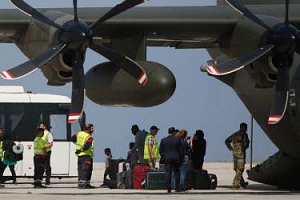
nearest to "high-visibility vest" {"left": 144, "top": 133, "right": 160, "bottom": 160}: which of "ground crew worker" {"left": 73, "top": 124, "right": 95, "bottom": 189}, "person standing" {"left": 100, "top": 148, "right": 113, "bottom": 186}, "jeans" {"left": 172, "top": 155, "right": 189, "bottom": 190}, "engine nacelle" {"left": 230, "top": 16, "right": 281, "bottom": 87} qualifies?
"jeans" {"left": 172, "top": 155, "right": 189, "bottom": 190}

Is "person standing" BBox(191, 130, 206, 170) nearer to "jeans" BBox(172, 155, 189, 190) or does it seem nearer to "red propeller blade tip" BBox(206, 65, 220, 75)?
"jeans" BBox(172, 155, 189, 190)

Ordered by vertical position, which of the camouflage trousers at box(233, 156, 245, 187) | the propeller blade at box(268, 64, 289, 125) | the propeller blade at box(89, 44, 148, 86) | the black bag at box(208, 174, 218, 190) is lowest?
the black bag at box(208, 174, 218, 190)

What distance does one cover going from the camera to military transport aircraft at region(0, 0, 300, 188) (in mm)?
22938

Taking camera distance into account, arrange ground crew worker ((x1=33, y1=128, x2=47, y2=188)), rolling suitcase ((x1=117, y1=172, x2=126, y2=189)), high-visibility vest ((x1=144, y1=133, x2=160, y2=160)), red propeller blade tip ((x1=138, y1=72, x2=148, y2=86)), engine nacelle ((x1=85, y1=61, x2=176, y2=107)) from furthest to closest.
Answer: ground crew worker ((x1=33, y1=128, x2=47, y2=188)), rolling suitcase ((x1=117, y1=172, x2=126, y2=189)), high-visibility vest ((x1=144, y1=133, x2=160, y2=160)), engine nacelle ((x1=85, y1=61, x2=176, y2=107)), red propeller blade tip ((x1=138, y1=72, x2=148, y2=86))

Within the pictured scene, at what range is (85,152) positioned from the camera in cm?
2773

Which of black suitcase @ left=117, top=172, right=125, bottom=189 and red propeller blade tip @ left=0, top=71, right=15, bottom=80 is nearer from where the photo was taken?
red propeller blade tip @ left=0, top=71, right=15, bottom=80

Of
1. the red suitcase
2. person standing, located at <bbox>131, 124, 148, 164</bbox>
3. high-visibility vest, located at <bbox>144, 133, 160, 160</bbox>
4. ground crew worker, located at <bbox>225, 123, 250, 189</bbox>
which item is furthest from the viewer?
person standing, located at <bbox>131, 124, 148, 164</bbox>

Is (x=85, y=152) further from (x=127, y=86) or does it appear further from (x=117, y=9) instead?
(x=117, y=9)

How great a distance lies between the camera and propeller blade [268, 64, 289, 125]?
23.1m

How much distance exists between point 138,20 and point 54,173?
1139 cm

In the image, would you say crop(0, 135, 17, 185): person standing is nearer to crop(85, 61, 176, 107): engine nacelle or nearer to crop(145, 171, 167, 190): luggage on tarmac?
crop(145, 171, 167, 190): luggage on tarmac

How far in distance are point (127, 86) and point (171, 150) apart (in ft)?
6.30

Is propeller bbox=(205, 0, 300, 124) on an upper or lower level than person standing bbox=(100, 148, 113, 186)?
upper

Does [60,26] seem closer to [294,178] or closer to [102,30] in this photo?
[102,30]
